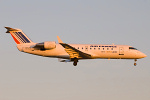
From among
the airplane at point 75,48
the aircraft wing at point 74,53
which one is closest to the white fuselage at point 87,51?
the airplane at point 75,48

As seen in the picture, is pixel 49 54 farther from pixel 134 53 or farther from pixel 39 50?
pixel 134 53

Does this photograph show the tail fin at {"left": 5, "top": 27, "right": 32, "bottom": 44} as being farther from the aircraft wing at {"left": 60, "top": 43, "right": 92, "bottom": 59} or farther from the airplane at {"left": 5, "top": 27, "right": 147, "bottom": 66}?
the aircraft wing at {"left": 60, "top": 43, "right": 92, "bottom": 59}

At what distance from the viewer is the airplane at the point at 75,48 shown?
73875 mm

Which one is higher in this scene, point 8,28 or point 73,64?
point 8,28

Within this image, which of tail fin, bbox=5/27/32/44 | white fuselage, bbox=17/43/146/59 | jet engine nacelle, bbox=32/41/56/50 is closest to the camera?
jet engine nacelle, bbox=32/41/56/50

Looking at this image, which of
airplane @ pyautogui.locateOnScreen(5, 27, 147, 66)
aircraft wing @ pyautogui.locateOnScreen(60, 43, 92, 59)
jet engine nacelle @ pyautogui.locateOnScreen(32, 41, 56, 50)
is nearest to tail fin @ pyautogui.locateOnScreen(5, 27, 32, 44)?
airplane @ pyautogui.locateOnScreen(5, 27, 147, 66)

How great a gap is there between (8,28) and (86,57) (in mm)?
13027

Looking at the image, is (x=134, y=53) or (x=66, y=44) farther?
(x=134, y=53)

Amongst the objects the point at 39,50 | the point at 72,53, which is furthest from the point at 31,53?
the point at 72,53

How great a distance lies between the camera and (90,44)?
248ft

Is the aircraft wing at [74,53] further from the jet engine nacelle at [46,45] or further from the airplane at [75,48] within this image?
the jet engine nacelle at [46,45]

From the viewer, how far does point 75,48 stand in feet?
242

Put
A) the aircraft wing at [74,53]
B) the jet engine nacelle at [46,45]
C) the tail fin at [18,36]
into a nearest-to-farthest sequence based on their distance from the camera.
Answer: the aircraft wing at [74,53]
the jet engine nacelle at [46,45]
the tail fin at [18,36]

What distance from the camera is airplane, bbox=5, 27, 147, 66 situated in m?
73.9
